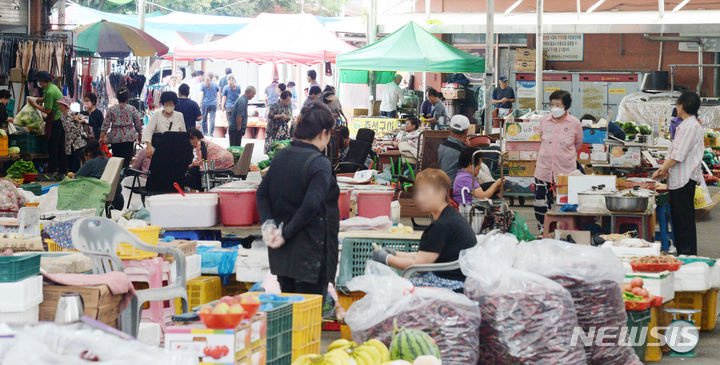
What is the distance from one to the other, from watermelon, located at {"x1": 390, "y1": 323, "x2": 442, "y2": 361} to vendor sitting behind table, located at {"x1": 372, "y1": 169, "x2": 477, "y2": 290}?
3.17ft

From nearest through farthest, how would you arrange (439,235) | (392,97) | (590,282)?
1. (590,282)
2. (439,235)
3. (392,97)

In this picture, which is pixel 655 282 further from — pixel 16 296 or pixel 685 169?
pixel 16 296

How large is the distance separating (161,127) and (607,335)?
28.6ft

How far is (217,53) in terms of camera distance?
22.7 meters

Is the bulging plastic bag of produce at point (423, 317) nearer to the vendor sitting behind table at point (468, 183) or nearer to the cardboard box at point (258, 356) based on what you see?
the cardboard box at point (258, 356)

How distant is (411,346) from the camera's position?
5043 millimetres

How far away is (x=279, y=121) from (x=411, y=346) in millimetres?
14214

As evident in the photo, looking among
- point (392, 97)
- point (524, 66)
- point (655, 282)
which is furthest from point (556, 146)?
point (524, 66)

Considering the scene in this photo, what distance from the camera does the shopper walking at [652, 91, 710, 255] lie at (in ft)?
32.4

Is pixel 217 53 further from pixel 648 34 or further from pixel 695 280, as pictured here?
pixel 695 280

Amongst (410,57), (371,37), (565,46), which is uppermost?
(565,46)

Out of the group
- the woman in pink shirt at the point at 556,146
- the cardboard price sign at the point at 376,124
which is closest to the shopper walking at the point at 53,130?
the cardboard price sign at the point at 376,124

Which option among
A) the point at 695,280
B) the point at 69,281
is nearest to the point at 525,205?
the point at 695,280

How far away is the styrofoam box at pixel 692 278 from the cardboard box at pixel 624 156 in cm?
457
